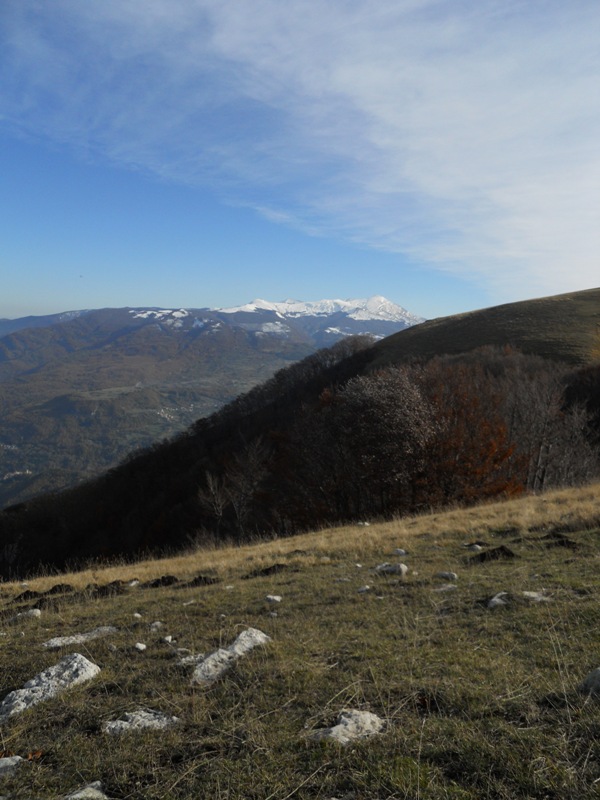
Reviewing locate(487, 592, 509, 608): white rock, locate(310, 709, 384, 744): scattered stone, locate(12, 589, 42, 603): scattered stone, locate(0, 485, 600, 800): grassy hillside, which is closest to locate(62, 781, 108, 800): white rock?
locate(0, 485, 600, 800): grassy hillside

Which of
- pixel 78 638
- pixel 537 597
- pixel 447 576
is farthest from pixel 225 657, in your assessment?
pixel 447 576

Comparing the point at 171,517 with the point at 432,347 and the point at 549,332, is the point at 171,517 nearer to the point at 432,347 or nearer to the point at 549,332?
the point at 432,347

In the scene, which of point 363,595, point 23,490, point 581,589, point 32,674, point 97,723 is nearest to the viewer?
point 97,723

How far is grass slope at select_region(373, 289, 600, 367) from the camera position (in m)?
74.0

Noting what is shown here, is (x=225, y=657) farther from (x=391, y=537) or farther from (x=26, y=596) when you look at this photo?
(x=391, y=537)

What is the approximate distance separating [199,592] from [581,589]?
239 inches

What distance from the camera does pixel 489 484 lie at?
32938 mm

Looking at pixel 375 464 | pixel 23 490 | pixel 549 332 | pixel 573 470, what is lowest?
pixel 23 490

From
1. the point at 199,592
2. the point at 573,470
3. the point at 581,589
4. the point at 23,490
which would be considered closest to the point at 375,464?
the point at 573,470

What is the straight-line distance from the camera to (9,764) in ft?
12.3

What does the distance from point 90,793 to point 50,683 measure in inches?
81.7

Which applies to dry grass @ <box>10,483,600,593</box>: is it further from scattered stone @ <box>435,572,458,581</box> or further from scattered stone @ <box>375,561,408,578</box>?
scattered stone @ <box>435,572,458,581</box>

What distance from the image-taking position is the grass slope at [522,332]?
2913 inches

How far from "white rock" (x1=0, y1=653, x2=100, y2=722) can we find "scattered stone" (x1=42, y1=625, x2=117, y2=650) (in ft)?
3.77
